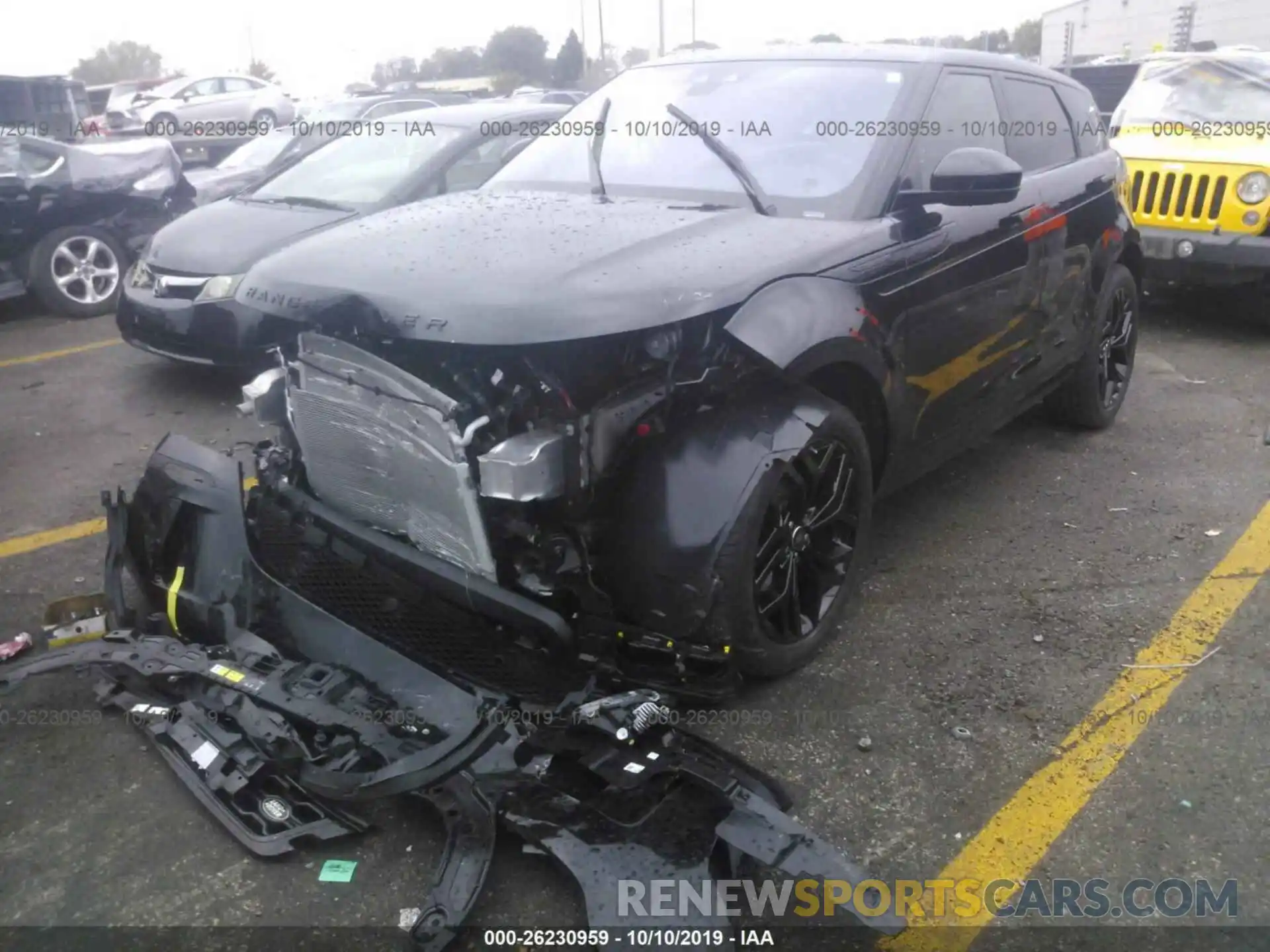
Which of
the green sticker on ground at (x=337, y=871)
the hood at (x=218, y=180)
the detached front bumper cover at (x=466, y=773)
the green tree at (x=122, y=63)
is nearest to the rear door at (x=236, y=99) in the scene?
the hood at (x=218, y=180)

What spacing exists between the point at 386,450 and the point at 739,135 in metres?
1.75

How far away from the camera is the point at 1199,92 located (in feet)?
25.8

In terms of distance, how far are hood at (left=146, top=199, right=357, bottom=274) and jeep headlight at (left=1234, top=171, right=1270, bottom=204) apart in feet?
18.9

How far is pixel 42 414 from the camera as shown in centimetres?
594

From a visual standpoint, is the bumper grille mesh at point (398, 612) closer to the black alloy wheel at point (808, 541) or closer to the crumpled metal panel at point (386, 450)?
the crumpled metal panel at point (386, 450)

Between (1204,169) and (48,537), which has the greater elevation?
(1204,169)

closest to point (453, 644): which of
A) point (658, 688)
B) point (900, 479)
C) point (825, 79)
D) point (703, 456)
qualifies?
point (658, 688)

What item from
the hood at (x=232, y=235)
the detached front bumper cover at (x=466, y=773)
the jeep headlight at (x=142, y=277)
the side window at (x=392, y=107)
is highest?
the side window at (x=392, y=107)

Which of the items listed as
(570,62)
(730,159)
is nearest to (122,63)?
(570,62)

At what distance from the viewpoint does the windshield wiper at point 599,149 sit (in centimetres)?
361

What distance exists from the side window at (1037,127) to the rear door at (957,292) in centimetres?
15

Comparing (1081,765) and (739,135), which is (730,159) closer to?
(739,135)

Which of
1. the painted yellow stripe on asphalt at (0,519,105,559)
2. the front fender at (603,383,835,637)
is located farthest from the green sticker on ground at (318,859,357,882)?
the painted yellow stripe on asphalt at (0,519,105,559)

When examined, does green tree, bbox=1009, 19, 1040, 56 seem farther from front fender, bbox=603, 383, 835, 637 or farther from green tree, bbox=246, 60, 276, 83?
front fender, bbox=603, 383, 835, 637
